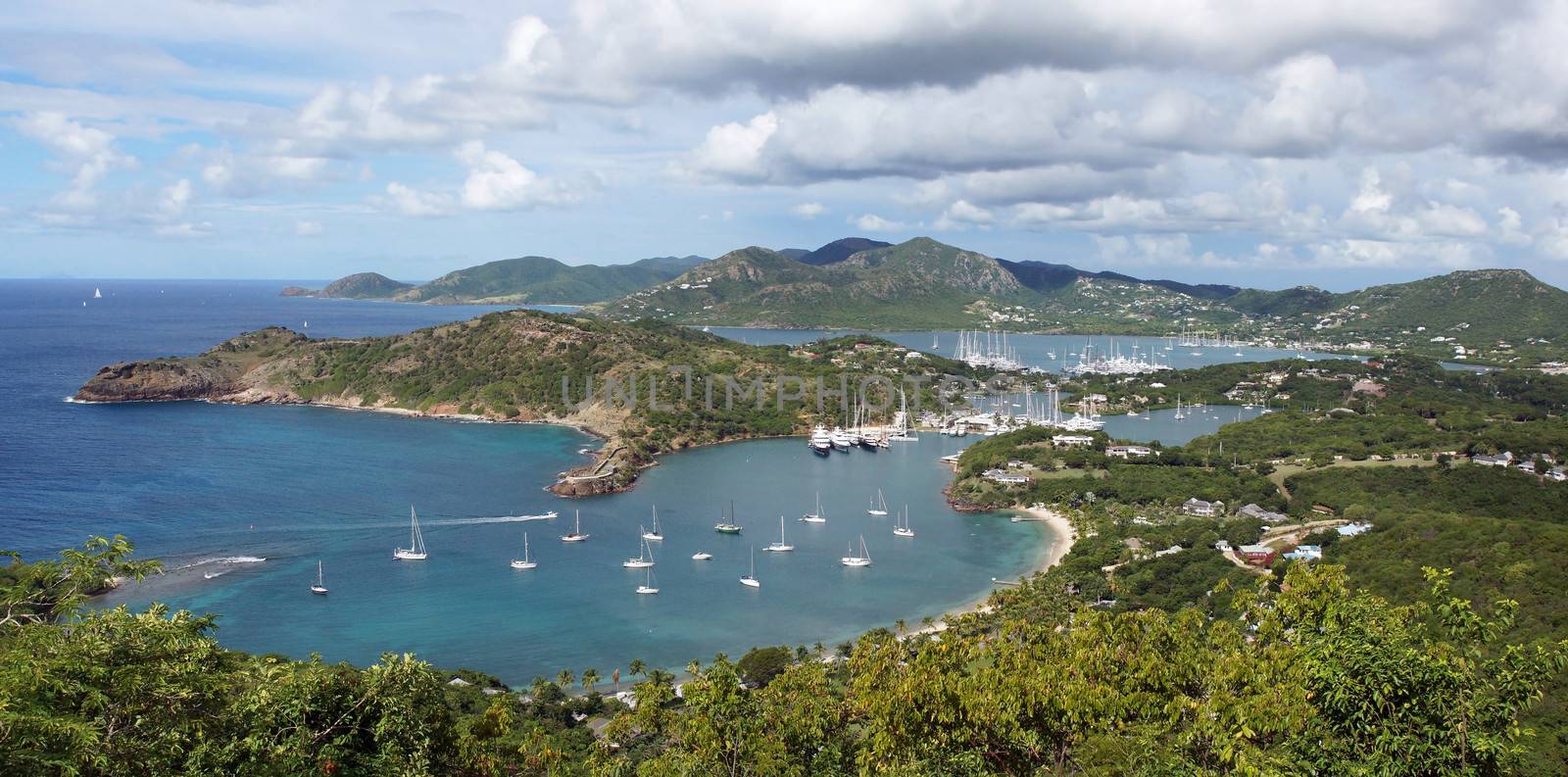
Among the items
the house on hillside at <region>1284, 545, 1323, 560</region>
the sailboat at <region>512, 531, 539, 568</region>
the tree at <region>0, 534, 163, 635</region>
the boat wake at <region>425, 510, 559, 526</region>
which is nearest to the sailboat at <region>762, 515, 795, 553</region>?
the sailboat at <region>512, 531, 539, 568</region>

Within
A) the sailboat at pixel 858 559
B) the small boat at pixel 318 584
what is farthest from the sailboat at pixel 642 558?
the small boat at pixel 318 584

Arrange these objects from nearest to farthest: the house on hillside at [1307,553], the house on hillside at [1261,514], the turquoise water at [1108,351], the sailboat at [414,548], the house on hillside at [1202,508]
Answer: the house on hillside at [1307,553], the sailboat at [414,548], the house on hillside at [1261,514], the house on hillside at [1202,508], the turquoise water at [1108,351]

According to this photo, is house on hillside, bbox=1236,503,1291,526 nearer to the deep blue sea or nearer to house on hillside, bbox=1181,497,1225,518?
house on hillside, bbox=1181,497,1225,518

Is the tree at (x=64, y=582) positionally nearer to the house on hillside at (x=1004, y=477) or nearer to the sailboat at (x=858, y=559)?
the sailboat at (x=858, y=559)

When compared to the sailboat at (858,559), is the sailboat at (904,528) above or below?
above

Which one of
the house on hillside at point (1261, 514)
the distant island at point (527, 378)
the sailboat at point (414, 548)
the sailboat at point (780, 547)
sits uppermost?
the distant island at point (527, 378)

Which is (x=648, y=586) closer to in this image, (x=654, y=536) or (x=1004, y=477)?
(x=654, y=536)
